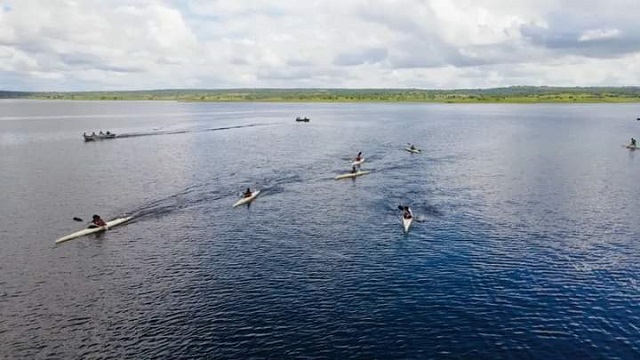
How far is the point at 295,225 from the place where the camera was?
7506 centimetres

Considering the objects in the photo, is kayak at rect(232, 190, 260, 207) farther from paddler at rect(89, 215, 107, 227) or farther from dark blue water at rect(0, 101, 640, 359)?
paddler at rect(89, 215, 107, 227)

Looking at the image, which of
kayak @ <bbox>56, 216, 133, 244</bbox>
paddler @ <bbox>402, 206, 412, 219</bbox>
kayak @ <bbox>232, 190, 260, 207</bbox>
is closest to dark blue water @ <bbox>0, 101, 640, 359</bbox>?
kayak @ <bbox>56, 216, 133, 244</bbox>

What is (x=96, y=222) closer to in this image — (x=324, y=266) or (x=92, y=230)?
(x=92, y=230)

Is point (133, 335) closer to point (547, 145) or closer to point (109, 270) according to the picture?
point (109, 270)

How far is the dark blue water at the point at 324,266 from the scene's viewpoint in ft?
143

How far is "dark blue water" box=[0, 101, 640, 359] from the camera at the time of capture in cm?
4356

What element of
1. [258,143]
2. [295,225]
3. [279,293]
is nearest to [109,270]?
[279,293]

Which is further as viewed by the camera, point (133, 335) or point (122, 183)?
point (122, 183)

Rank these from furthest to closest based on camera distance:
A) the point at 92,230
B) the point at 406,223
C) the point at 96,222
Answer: the point at 96,222 < the point at 406,223 < the point at 92,230

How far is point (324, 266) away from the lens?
193 ft

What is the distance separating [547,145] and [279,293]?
448 feet

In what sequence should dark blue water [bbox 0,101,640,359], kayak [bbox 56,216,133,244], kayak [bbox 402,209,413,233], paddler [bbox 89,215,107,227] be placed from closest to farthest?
dark blue water [bbox 0,101,640,359], kayak [bbox 56,216,133,244], kayak [bbox 402,209,413,233], paddler [bbox 89,215,107,227]

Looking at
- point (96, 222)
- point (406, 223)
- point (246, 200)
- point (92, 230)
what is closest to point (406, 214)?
point (406, 223)

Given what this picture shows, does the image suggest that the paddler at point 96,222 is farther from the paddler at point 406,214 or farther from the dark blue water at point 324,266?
the paddler at point 406,214
